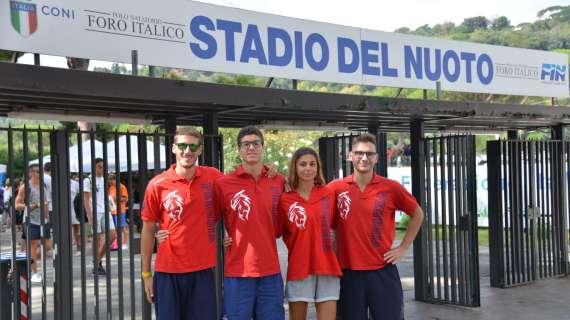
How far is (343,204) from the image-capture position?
4961 millimetres

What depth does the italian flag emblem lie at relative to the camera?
5.70 metres

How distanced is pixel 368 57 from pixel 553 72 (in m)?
4.42

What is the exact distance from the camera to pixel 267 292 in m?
4.60

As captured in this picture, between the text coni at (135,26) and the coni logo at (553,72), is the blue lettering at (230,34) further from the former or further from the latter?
the coni logo at (553,72)

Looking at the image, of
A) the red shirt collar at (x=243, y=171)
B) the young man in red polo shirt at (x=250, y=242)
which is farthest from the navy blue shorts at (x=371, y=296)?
the red shirt collar at (x=243, y=171)

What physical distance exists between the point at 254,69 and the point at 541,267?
5.87 m

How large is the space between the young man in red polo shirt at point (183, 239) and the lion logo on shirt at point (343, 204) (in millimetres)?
947

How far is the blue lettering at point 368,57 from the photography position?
8.46 metres

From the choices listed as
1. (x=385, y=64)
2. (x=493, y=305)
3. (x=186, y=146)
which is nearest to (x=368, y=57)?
(x=385, y=64)

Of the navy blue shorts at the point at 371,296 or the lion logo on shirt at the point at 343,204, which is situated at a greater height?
the lion logo on shirt at the point at 343,204

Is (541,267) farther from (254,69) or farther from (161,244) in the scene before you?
(161,244)

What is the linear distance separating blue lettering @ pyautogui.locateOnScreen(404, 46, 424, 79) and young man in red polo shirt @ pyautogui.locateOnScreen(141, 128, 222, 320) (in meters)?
4.94

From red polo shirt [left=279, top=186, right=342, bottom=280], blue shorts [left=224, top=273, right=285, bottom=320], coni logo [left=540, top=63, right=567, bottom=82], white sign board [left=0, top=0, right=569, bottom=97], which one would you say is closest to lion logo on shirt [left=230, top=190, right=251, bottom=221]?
red polo shirt [left=279, top=186, right=342, bottom=280]

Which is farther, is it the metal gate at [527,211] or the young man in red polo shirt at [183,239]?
the metal gate at [527,211]
